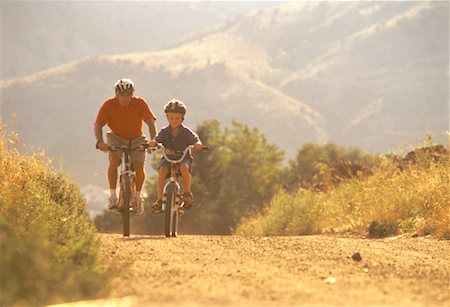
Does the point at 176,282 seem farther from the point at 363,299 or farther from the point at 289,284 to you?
the point at 363,299

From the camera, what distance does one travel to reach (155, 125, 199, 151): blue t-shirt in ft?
40.3

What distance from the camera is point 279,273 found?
22.5 ft

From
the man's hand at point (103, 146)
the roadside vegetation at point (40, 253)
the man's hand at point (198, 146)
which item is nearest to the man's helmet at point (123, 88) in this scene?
the man's hand at point (103, 146)

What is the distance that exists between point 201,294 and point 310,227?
10.9 metres

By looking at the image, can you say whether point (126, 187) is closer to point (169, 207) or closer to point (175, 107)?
point (169, 207)

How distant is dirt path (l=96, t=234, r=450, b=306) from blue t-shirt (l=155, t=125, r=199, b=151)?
2430mm

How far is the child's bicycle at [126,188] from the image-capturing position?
11859 millimetres

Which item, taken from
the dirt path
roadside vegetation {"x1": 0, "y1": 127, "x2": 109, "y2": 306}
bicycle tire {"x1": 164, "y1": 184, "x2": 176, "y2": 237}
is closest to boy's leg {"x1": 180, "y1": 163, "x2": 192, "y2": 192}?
bicycle tire {"x1": 164, "y1": 184, "x2": 176, "y2": 237}

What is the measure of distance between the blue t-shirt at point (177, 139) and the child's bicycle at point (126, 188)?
1.44 feet

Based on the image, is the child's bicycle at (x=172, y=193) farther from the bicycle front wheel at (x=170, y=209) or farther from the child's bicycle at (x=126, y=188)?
the child's bicycle at (x=126, y=188)

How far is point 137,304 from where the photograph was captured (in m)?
5.20

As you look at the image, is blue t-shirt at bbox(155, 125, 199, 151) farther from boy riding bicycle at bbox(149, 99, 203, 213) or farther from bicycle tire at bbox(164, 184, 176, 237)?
bicycle tire at bbox(164, 184, 176, 237)

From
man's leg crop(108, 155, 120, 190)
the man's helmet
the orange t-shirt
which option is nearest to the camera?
the man's helmet

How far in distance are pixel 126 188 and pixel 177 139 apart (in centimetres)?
121
